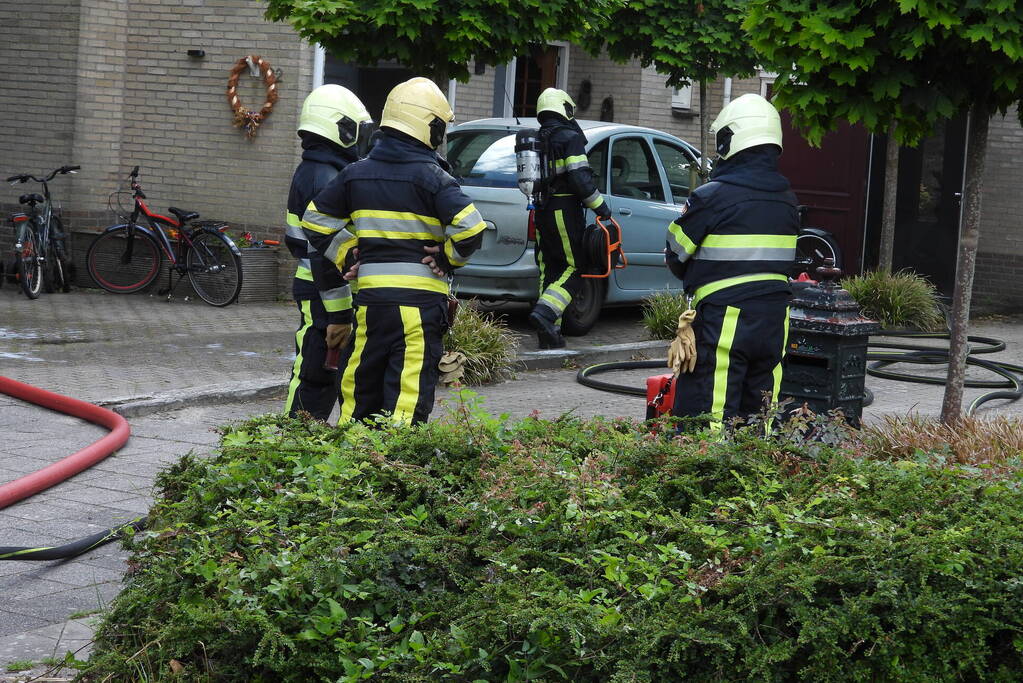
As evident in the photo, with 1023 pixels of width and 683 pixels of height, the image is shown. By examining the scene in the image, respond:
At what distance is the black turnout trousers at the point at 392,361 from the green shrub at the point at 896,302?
803cm

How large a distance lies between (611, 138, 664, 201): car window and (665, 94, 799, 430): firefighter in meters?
6.05

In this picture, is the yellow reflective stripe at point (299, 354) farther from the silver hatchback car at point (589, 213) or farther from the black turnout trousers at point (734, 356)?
the silver hatchback car at point (589, 213)

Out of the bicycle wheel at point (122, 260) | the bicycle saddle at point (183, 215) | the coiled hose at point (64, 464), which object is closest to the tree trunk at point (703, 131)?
the bicycle saddle at point (183, 215)

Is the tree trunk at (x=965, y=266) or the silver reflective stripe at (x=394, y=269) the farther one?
the tree trunk at (x=965, y=266)

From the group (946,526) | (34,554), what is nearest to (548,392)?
(34,554)

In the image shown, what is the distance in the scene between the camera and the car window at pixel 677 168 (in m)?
12.7

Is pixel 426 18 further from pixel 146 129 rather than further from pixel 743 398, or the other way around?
pixel 146 129

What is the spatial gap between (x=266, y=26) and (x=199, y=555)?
10.9m

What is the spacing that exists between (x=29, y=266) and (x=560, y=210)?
5503 mm

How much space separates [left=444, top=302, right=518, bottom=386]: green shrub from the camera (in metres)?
9.24

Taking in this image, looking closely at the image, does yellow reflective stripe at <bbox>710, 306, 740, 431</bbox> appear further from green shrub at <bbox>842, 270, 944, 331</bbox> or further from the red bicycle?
the red bicycle

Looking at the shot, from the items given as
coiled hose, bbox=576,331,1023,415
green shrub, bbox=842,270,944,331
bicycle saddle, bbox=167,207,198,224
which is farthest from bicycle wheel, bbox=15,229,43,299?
green shrub, bbox=842,270,944,331

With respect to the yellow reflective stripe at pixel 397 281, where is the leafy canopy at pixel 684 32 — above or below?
above

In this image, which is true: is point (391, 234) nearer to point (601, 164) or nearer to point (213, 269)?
point (601, 164)
